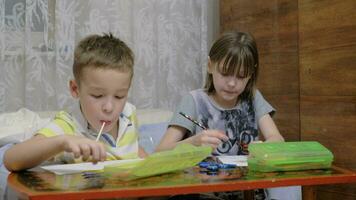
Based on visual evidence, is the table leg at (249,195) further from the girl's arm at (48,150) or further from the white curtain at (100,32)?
the white curtain at (100,32)

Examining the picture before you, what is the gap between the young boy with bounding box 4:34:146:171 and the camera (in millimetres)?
1007

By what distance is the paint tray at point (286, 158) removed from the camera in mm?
994

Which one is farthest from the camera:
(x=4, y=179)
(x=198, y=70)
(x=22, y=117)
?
(x=198, y=70)

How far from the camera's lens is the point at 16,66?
1851 millimetres

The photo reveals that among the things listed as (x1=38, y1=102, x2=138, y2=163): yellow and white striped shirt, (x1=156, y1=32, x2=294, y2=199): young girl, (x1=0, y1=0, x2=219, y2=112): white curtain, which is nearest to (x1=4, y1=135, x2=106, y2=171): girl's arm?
(x1=38, y1=102, x2=138, y2=163): yellow and white striped shirt

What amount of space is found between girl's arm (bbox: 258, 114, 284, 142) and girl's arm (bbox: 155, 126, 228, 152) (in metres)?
0.22

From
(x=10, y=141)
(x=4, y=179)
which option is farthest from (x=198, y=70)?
(x=4, y=179)

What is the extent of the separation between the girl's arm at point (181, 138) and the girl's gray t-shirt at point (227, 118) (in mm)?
20

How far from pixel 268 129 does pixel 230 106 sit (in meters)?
0.12

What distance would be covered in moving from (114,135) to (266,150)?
396 millimetres

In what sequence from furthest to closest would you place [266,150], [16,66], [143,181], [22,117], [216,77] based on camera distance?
[16,66], [22,117], [216,77], [266,150], [143,181]

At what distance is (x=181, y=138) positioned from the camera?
56.6 inches

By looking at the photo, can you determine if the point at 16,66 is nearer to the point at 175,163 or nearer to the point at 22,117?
the point at 22,117

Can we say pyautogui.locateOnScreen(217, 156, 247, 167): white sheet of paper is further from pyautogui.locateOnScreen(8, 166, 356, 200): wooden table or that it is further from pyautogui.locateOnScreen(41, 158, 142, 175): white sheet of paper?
pyautogui.locateOnScreen(41, 158, 142, 175): white sheet of paper
